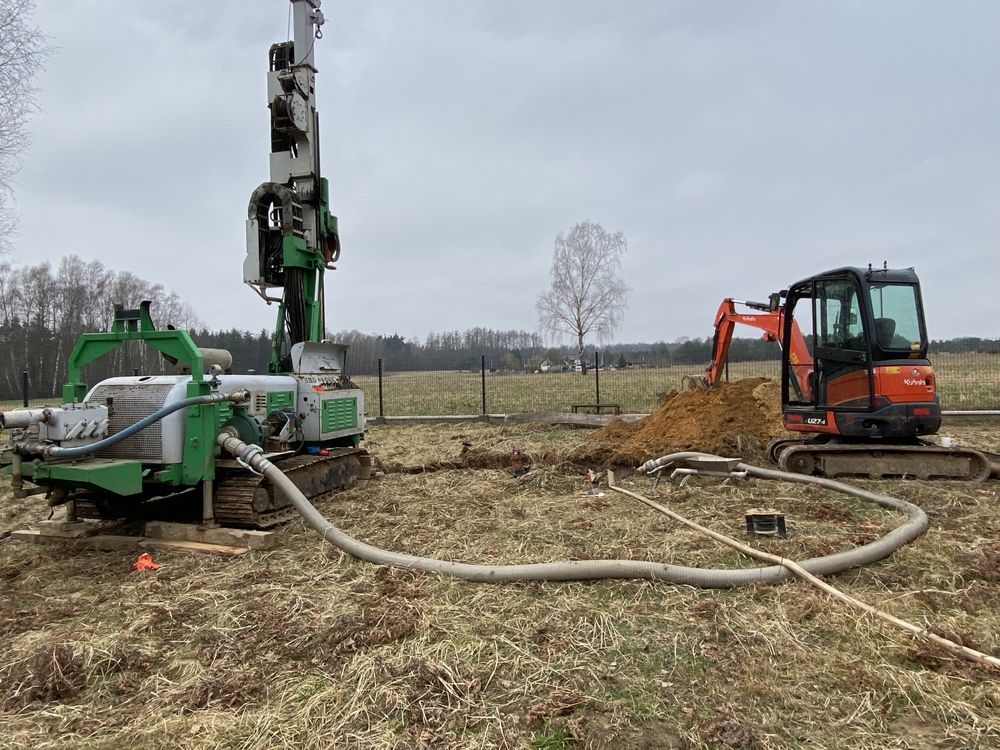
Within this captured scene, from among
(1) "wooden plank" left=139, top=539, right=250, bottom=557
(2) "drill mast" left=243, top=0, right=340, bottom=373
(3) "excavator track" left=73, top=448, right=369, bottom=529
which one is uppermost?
(2) "drill mast" left=243, top=0, right=340, bottom=373

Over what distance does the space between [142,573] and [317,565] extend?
1.22 metres

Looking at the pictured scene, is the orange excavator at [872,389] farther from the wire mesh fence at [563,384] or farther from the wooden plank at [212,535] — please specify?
the wire mesh fence at [563,384]

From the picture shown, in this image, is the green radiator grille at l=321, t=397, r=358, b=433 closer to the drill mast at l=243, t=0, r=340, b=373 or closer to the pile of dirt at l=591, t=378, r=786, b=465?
the drill mast at l=243, t=0, r=340, b=373

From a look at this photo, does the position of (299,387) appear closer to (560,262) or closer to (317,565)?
(317,565)

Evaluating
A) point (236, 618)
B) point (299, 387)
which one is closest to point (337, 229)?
point (299, 387)

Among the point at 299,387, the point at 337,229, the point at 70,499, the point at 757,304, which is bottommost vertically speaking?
the point at 70,499

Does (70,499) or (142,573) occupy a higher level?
(70,499)

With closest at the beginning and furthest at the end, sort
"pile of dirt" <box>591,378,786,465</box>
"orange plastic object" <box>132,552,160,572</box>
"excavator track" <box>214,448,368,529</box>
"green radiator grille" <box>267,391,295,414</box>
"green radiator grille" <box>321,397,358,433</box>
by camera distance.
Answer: "orange plastic object" <box>132,552,160,572</box> → "excavator track" <box>214,448,368,529</box> → "green radiator grille" <box>267,391,295,414</box> → "green radiator grille" <box>321,397,358,433</box> → "pile of dirt" <box>591,378,786,465</box>

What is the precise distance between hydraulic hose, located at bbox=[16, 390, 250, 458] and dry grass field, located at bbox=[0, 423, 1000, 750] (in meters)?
0.89

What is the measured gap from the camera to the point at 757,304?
9.97 meters

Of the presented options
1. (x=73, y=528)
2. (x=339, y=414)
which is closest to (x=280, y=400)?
(x=339, y=414)

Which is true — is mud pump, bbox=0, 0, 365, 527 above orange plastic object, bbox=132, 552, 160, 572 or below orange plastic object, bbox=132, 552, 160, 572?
above

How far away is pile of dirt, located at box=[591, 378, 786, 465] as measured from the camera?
8.54m

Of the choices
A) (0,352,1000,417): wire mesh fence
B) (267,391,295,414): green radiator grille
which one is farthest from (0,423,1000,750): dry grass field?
(0,352,1000,417): wire mesh fence
